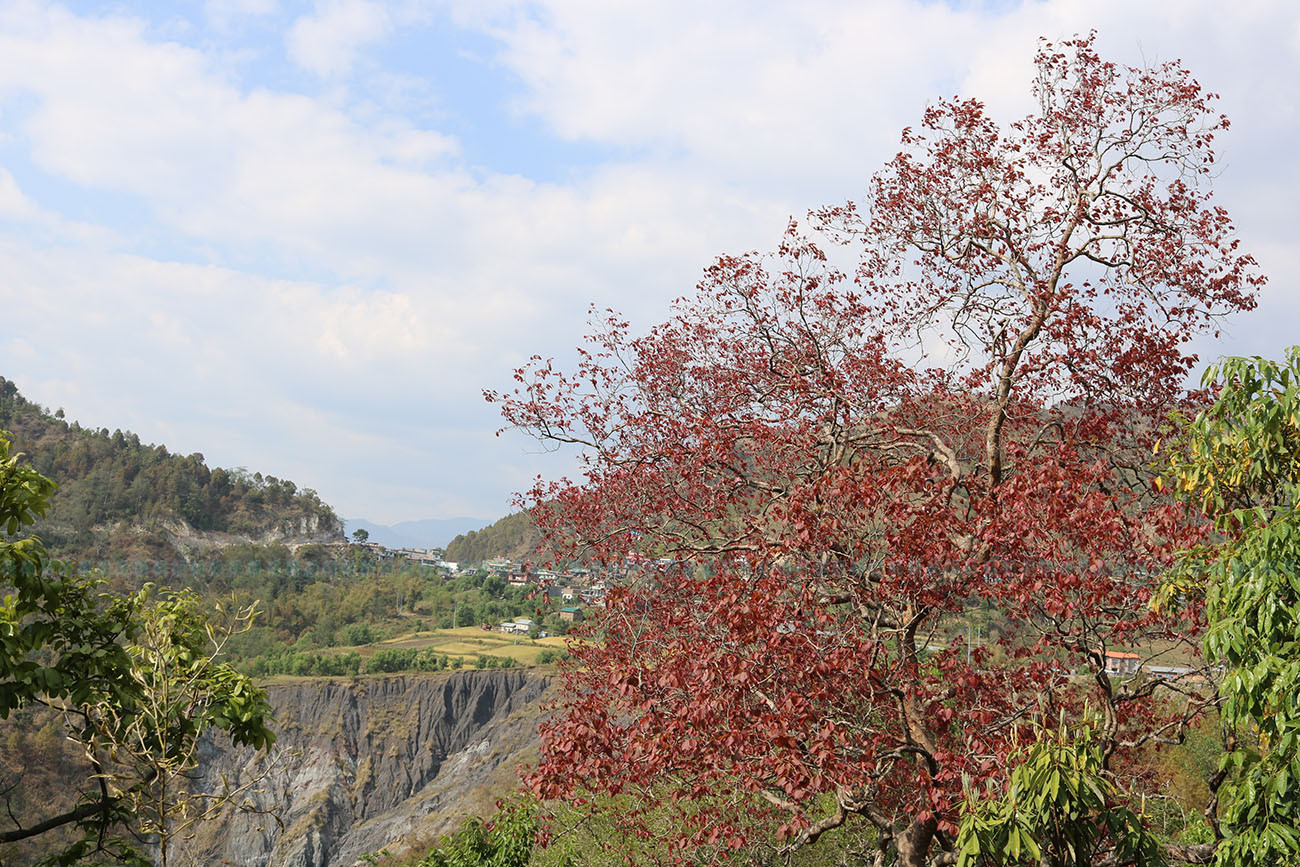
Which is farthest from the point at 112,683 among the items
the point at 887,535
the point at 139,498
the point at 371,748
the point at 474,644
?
the point at 139,498

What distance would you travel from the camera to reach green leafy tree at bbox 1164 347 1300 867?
4238 mm

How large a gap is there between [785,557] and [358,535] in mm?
113766

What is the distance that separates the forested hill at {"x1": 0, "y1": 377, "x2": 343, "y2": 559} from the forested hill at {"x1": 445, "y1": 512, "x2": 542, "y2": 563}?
19929 mm

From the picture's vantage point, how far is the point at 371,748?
2576 inches

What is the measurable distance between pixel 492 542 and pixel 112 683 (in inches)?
4664

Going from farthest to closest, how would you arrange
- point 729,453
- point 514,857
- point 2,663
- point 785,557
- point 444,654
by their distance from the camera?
1. point 444,654
2. point 514,857
3. point 729,453
4. point 785,557
5. point 2,663

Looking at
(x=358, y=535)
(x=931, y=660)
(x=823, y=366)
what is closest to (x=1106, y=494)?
(x=931, y=660)

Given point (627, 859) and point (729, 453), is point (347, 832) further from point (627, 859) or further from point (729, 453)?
point (729, 453)

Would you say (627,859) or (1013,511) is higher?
(1013,511)

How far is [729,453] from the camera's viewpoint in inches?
300

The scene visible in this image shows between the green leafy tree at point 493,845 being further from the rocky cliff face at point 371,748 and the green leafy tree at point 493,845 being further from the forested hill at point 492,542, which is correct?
the forested hill at point 492,542

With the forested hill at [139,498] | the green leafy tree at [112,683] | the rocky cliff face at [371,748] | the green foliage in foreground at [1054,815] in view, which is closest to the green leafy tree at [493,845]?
the green leafy tree at [112,683]

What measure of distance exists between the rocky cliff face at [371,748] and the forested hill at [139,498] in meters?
33.4

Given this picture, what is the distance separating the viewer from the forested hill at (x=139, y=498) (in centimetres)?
8925
